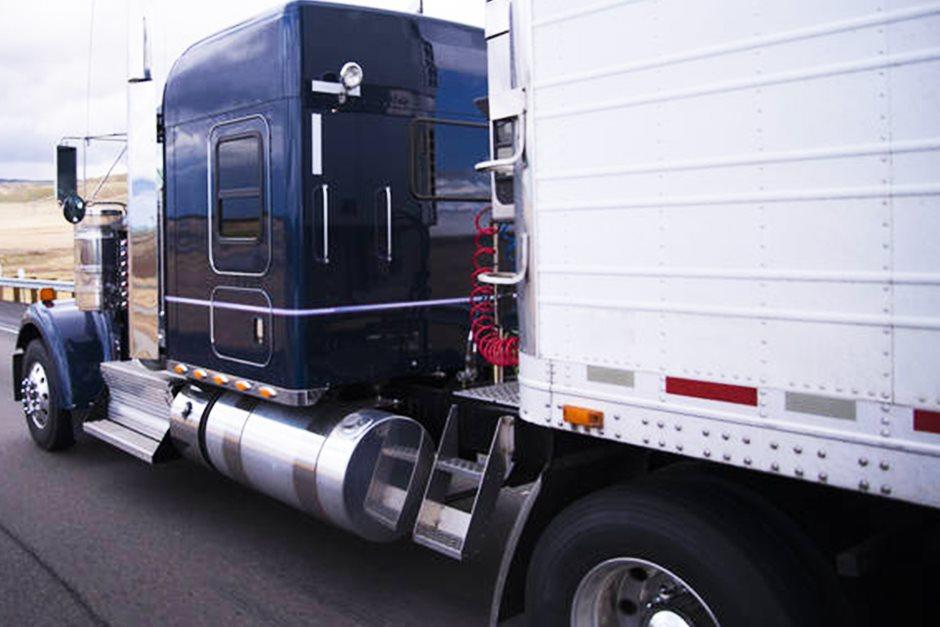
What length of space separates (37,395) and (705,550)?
20.8 ft

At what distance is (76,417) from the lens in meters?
7.64

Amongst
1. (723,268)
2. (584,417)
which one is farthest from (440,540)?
(723,268)

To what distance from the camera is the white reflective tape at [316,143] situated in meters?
4.65

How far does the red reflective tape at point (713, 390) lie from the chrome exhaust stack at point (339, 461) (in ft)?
6.43

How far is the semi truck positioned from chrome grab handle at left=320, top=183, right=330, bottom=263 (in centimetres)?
1

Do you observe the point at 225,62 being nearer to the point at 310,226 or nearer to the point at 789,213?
the point at 310,226

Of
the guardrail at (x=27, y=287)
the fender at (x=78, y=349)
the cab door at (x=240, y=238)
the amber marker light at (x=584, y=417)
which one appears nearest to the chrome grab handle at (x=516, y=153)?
the amber marker light at (x=584, y=417)

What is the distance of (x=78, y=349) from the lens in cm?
707

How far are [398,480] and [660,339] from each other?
206 cm

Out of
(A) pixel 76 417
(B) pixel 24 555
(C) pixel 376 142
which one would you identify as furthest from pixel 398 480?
(A) pixel 76 417

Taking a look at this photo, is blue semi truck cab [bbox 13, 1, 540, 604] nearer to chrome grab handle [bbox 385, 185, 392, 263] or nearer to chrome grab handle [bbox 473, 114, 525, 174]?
chrome grab handle [bbox 385, 185, 392, 263]

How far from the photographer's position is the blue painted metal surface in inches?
184

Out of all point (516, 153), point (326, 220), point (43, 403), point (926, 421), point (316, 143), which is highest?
point (316, 143)

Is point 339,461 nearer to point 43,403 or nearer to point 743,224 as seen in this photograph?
point 743,224
